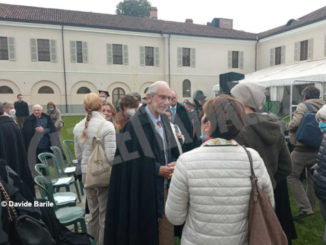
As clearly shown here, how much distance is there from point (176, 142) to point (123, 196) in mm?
756

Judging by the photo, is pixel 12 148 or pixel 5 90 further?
pixel 5 90

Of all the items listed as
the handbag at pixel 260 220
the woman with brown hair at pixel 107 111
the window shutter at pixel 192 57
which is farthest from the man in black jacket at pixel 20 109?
the window shutter at pixel 192 57

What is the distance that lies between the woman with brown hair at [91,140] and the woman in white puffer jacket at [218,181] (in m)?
1.35

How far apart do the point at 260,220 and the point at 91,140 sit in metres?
1.92

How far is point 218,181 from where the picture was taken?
1409 millimetres

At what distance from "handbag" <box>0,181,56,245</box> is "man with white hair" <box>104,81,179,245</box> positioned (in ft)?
2.58

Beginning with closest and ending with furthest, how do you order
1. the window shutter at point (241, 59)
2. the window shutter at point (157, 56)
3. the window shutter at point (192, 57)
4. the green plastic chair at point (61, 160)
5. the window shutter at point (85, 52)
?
the green plastic chair at point (61, 160) < the window shutter at point (85, 52) < the window shutter at point (157, 56) < the window shutter at point (192, 57) < the window shutter at point (241, 59)

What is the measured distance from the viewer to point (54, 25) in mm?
20688

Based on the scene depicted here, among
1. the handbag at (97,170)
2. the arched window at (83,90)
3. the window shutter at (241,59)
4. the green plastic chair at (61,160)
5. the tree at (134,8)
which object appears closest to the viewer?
the handbag at (97,170)

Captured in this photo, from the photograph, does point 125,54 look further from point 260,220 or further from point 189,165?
point 260,220

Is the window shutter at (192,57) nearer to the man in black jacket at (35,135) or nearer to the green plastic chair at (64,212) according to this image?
the man in black jacket at (35,135)

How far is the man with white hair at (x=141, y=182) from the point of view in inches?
86.2

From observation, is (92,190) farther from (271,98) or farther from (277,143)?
(271,98)

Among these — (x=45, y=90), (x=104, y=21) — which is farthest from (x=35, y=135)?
(x=104, y=21)
